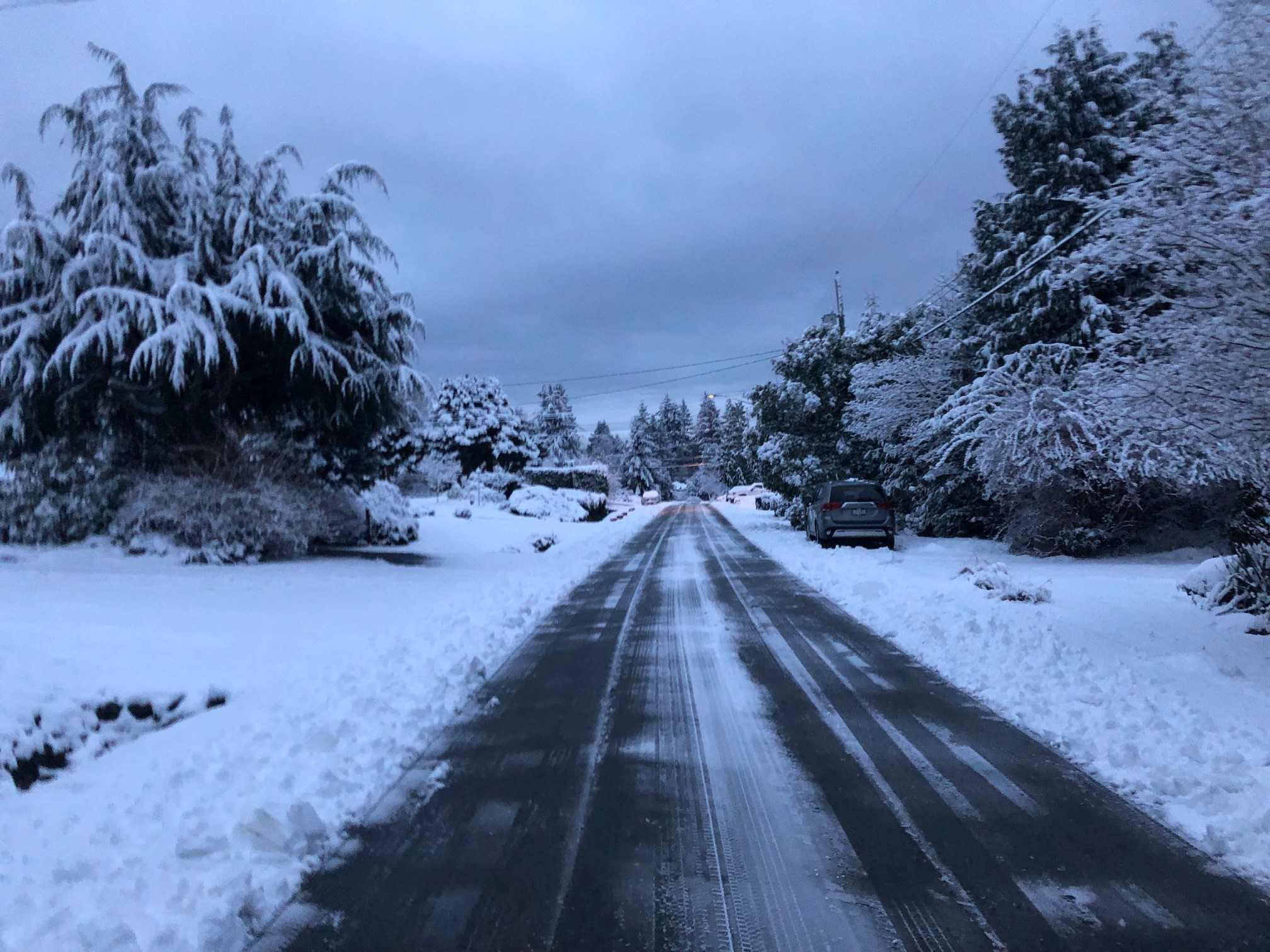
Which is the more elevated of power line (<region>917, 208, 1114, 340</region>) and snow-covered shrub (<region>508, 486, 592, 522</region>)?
power line (<region>917, 208, 1114, 340</region>)

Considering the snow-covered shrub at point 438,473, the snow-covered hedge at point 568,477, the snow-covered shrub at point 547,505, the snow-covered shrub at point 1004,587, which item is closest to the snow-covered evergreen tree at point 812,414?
the snow-covered shrub at point 547,505

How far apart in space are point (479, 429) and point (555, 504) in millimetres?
15992

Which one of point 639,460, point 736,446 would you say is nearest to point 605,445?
point 639,460

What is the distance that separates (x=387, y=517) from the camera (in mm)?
Result: 19844

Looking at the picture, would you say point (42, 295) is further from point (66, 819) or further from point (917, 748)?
point (917, 748)

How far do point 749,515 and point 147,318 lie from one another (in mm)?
34491

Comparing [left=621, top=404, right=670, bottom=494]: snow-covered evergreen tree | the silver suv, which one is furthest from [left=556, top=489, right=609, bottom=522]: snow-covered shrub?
[left=621, top=404, right=670, bottom=494]: snow-covered evergreen tree

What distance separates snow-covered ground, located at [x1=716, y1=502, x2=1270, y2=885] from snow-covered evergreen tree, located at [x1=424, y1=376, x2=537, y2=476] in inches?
1587

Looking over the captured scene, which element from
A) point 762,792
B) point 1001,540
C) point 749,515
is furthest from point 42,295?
point 749,515

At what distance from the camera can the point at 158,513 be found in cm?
1283

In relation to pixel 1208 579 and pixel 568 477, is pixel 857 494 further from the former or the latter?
pixel 568 477

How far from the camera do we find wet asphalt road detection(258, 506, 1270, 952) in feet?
10.4

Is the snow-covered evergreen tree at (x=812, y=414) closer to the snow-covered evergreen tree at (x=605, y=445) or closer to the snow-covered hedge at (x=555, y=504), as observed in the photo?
the snow-covered hedge at (x=555, y=504)

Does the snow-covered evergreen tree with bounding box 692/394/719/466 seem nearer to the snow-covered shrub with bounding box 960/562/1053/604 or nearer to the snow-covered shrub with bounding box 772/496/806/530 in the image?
the snow-covered shrub with bounding box 772/496/806/530
